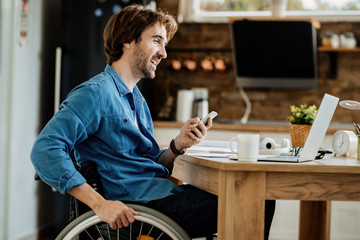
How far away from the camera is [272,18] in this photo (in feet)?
13.5

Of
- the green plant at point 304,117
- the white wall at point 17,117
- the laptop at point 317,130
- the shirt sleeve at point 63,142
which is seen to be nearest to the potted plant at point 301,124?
the green plant at point 304,117

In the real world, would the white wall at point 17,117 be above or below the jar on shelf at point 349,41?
below

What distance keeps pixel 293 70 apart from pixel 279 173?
8.93ft

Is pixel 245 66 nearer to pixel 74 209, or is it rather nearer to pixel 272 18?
pixel 272 18

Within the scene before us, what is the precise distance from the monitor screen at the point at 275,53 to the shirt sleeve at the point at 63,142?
2.74 metres

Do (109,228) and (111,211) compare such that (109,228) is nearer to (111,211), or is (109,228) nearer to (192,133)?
(111,211)

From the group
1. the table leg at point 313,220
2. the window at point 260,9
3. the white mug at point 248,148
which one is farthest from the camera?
the window at point 260,9

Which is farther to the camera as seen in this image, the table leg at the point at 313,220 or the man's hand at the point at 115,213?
the table leg at the point at 313,220

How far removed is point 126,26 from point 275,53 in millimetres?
2442

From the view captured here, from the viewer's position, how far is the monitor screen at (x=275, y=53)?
4.07 meters

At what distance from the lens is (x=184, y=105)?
4215 millimetres

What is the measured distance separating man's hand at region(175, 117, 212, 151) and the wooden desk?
0.21m

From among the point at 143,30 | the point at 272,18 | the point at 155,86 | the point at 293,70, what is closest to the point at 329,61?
the point at 293,70

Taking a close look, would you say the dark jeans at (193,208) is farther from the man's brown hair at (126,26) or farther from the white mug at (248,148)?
the man's brown hair at (126,26)
